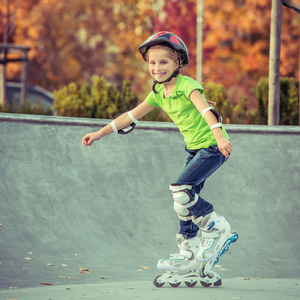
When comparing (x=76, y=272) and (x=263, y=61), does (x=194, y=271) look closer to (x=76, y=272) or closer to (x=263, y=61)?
(x=76, y=272)

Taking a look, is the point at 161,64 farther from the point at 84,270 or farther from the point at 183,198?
the point at 84,270

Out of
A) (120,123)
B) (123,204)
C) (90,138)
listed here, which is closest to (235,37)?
(123,204)

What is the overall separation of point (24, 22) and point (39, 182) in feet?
83.1

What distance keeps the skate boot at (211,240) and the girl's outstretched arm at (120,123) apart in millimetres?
960

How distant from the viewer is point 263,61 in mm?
27188

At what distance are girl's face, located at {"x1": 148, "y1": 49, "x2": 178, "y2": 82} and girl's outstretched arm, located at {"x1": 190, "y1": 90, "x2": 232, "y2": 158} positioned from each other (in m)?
0.27

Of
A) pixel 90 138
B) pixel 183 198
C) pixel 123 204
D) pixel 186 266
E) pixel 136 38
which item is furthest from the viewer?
pixel 136 38

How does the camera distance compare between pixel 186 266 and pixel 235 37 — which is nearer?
pixel 186 266

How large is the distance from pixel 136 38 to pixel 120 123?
26414 millimetres

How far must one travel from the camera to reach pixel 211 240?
461cm

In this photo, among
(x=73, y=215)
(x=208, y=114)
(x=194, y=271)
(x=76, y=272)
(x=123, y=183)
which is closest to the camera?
(x=208, y=114)

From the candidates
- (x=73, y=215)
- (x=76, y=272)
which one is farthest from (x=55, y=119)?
(x=76, y=272)

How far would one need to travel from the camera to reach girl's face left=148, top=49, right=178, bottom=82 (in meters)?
4.52

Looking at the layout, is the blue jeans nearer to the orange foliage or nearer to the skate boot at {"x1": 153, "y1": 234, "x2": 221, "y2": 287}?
the skate boot at {"x1": 153, "y1": 234, "x2": 221, "y2": 287}
